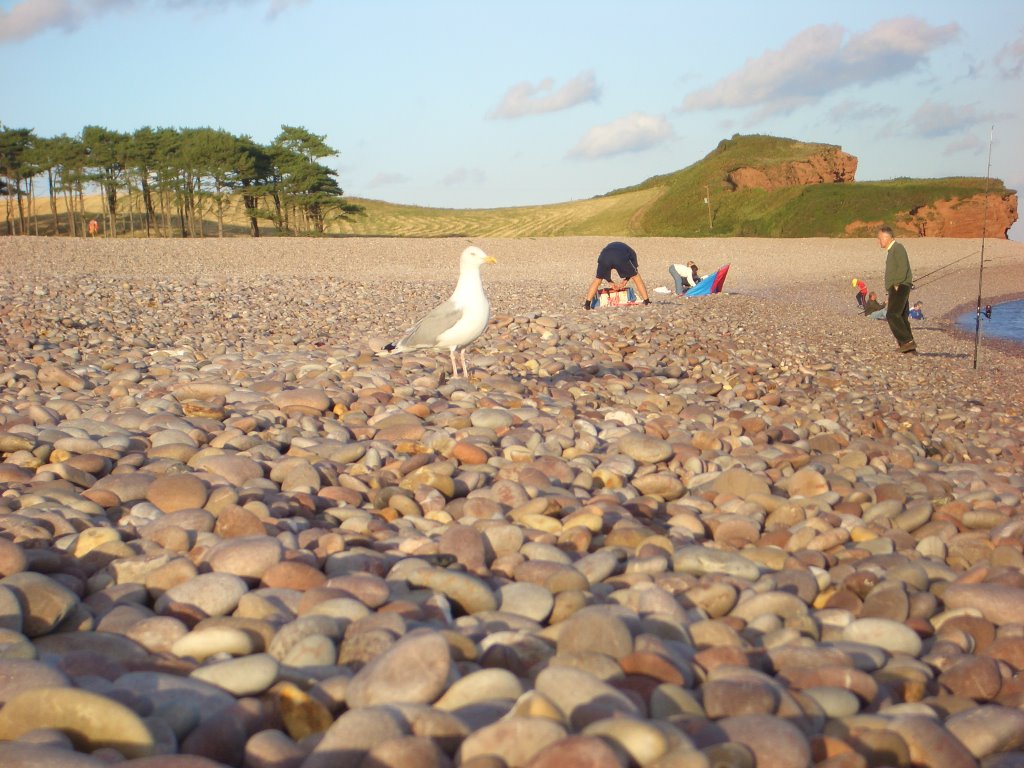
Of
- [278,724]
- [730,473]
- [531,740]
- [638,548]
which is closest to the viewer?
[531,740]

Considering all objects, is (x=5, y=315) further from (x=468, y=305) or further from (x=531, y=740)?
(x=531, y=740)

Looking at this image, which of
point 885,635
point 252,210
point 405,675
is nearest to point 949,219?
point 252,210

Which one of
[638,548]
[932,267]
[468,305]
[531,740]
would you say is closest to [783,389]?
[468,305]

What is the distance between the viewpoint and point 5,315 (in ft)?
34.6

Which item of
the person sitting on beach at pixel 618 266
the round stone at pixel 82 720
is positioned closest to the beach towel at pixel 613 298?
the person sitting on beach at pixel 618 266

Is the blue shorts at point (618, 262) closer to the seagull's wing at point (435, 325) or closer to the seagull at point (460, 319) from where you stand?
the seagull at point (460, 319)

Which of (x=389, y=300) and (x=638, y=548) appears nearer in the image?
(x=638, y=548)

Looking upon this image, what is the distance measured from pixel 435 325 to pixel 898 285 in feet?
28.0

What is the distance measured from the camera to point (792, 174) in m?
60.9

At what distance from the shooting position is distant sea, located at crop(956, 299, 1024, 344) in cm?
2064

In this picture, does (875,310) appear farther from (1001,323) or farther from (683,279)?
(1001,323)

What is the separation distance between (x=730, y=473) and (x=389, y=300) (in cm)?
1152

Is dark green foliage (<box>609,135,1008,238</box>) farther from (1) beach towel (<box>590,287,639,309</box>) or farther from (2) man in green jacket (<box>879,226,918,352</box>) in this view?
(2) man in green jacket (<box>879,226,918,352</box>)

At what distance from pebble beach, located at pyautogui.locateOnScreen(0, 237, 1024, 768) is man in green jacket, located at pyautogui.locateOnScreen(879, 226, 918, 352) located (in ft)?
14.1
